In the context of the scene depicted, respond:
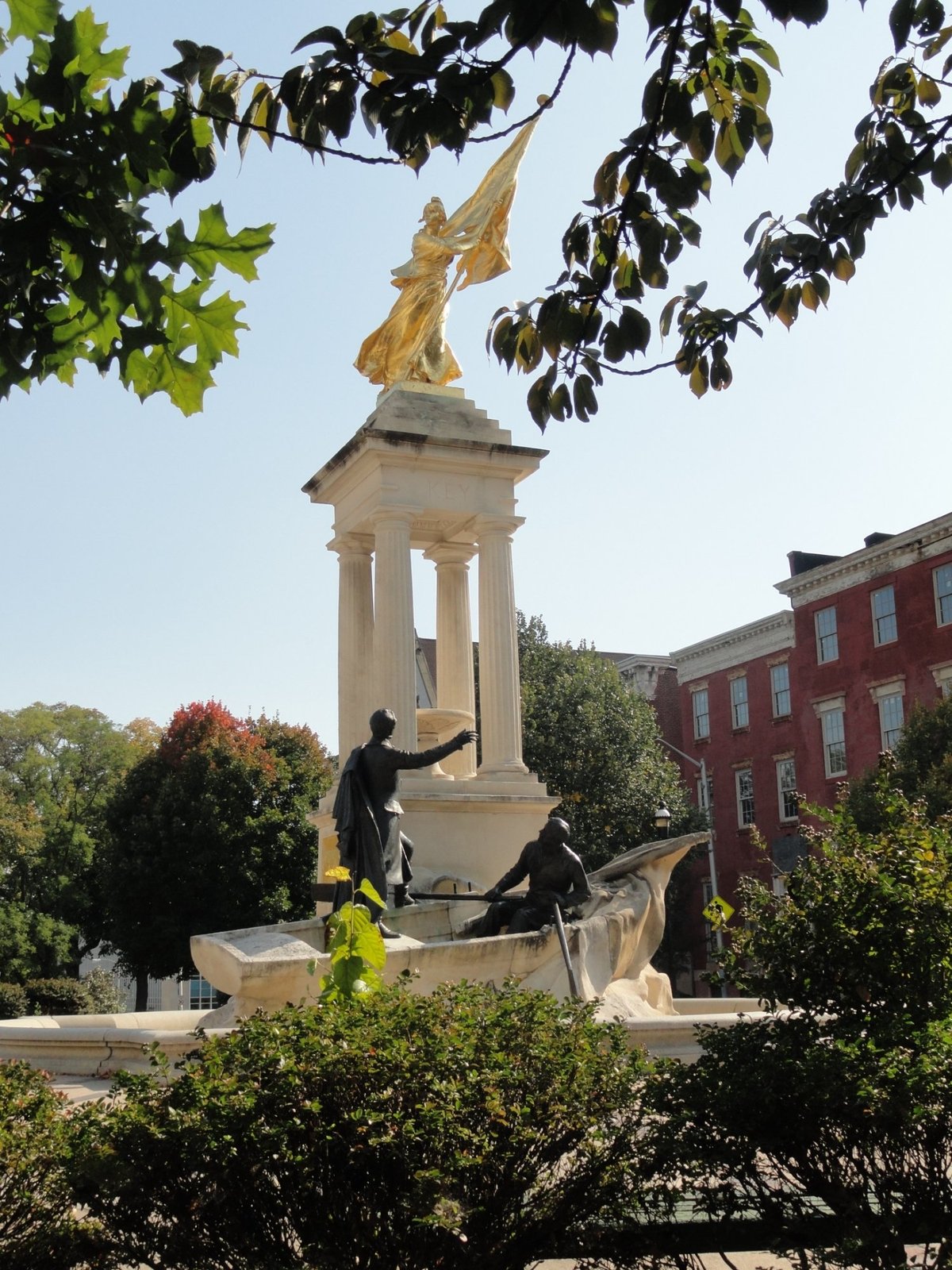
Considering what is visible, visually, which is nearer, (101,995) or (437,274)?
(437,274)

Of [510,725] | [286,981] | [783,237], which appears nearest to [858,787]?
[510,725]

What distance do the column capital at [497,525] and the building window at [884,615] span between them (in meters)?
26.6

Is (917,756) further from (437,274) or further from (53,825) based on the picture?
(53,825)

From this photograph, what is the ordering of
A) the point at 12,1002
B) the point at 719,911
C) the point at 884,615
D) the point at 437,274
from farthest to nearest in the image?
1. the point at 884,615
2. the point at 12,1002
3. the point at 437,274
4. the point at 719,911

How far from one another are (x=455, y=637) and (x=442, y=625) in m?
0.27

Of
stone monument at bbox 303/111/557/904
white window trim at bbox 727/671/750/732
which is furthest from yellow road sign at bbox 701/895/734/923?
white window trim at bbox 727/671/750/732

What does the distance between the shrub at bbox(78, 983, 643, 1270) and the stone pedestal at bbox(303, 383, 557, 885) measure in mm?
13413

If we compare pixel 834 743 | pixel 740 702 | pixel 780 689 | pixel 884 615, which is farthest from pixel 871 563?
pixel 740 702

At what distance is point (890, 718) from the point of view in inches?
1726

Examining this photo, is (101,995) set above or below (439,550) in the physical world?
below

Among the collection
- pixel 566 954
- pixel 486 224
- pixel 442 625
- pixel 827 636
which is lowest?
pixel 566 954

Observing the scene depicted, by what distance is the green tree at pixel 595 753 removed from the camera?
42.2 metres

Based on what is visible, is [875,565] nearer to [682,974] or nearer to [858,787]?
[858,787]

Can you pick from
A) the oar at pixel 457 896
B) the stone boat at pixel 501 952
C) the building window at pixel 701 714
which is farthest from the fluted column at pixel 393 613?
the building window at pixel 701 714
